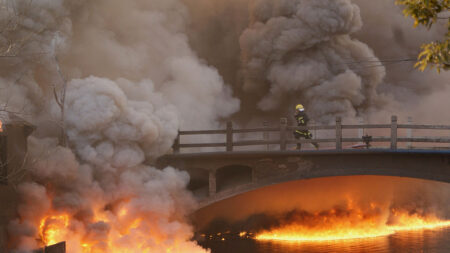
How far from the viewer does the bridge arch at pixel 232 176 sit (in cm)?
1959

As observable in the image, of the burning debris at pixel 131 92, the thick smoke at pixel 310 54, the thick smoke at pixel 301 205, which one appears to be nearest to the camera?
the burning debris at pixel 131 92

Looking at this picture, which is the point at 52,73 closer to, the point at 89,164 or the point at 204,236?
the point at 89,164

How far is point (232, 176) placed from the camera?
20359mm

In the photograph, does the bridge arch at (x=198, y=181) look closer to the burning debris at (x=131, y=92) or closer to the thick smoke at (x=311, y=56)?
the burning debris at (x=131, y=92)

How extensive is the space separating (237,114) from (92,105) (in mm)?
12318

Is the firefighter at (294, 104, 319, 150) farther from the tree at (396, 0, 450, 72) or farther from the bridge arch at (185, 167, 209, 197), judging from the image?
the tree at (396, 0, 450, 72)

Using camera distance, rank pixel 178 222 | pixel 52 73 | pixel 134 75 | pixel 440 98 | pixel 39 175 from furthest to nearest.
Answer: pixel 440 98 < pixel 134 75 < pixel 52 73 < pixel 178 222 < pixel 39 175

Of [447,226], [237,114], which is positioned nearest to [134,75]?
[237,114]

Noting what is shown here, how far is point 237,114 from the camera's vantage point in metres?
28.3

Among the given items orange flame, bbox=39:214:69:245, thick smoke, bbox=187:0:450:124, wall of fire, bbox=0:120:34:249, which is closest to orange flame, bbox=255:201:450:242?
thick smoke, bbox=187:0:450:124

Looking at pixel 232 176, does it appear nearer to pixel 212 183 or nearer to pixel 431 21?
pixel 212 183

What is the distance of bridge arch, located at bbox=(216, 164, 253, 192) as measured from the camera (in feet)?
64.3

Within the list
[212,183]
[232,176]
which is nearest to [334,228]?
[232,176]

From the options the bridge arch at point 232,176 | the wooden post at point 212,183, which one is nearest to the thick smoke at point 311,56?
the bridge arch at point 232,176
